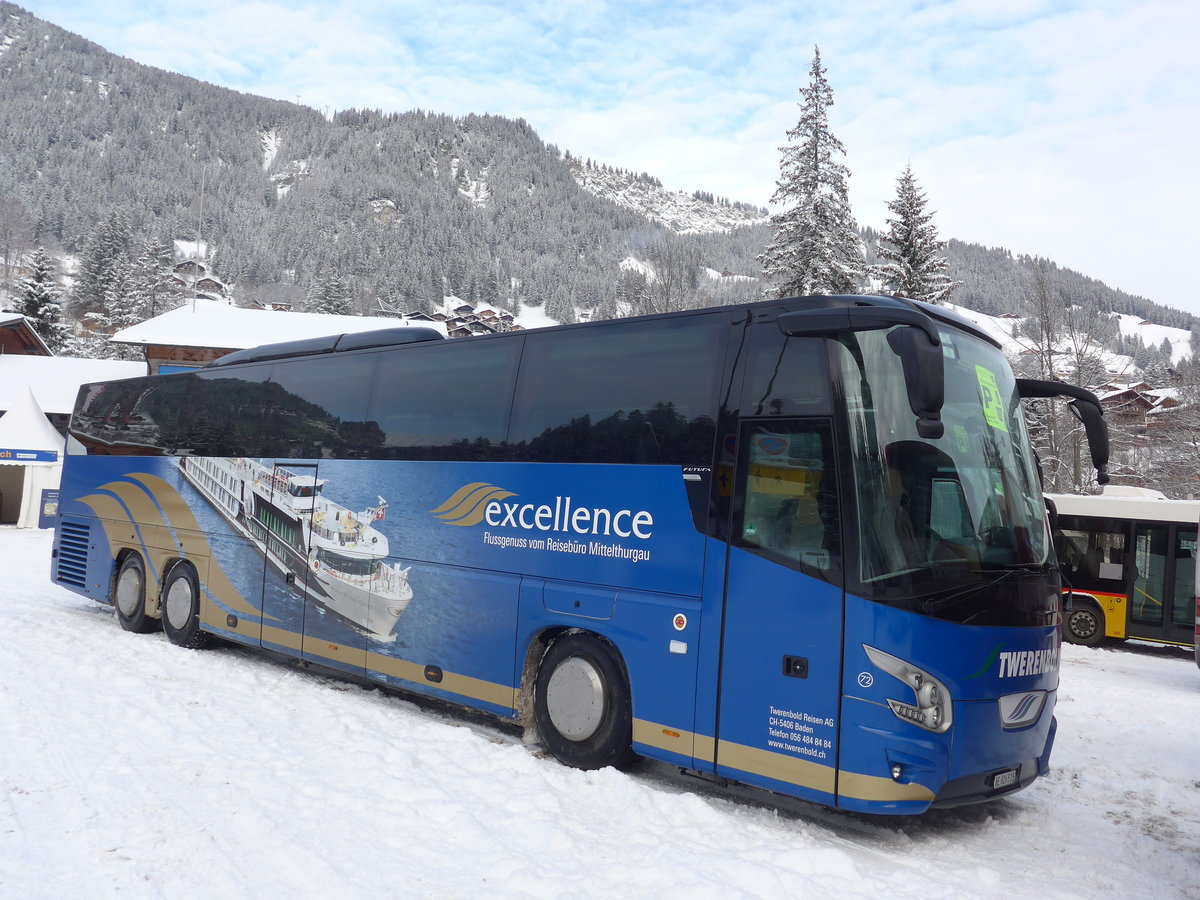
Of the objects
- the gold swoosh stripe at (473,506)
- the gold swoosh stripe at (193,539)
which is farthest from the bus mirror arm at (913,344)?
the gold swoosh stripe at (193,539)

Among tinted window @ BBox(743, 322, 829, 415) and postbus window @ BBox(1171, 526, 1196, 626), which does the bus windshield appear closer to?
tinted window @ BBox(743, 322, 829, 415)

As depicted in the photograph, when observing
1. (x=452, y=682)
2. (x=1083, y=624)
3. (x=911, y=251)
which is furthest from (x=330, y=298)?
(x=452, y=682)

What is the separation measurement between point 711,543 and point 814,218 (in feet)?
93.8

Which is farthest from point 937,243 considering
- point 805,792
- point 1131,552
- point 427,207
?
point 427,207

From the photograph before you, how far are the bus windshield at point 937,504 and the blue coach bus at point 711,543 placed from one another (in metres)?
0.02

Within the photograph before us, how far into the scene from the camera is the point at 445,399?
8.38 metres

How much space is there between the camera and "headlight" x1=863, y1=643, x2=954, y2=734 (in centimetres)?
511

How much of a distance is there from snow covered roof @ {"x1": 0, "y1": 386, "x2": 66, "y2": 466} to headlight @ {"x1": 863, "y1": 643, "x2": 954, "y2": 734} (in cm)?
3427

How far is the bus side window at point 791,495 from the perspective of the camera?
544 cm

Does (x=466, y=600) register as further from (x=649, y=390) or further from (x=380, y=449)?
(x=649, y=390)

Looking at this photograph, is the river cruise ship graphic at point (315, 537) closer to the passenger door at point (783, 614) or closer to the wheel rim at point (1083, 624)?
the passenger door at point (783, 614)

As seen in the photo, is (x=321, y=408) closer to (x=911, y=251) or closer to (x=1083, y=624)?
(x=1083, y=624)

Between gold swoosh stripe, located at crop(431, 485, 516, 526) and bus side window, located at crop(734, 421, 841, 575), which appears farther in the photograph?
gold swoosh stripe, located at crop(431, 485, 516, 526)

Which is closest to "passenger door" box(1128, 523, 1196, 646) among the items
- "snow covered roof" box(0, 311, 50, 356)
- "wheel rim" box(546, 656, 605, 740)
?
"wheel rim" box(546, 656, 605, 740)
